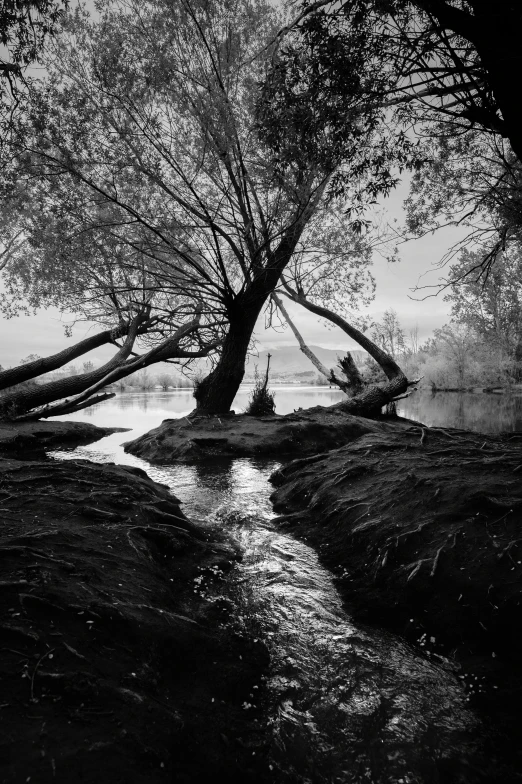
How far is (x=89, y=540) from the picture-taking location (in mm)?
3291

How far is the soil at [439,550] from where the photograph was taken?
2723 millimetres

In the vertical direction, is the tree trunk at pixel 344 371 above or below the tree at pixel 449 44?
below

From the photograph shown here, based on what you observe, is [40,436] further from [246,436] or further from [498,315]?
[498,315]

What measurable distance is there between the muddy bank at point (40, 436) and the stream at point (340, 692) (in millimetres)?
8104

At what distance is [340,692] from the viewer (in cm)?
241

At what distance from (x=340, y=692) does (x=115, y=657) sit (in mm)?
1337

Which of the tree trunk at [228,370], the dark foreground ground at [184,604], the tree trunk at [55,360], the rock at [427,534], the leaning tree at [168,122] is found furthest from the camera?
the tree trunk at [55,360]

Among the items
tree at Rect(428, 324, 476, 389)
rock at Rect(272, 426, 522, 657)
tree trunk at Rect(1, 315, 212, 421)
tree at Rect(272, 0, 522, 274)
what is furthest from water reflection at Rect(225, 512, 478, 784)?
tree at Rect(428, 324, 476, 389)

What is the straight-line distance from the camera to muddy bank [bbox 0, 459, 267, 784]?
1632 mm

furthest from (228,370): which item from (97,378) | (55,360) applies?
(55,360)

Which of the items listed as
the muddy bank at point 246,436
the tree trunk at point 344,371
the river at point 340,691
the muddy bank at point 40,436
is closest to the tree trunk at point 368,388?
the tree trunk at point 344,371

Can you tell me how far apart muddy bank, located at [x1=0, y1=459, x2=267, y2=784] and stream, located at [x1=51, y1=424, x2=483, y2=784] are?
176 mm

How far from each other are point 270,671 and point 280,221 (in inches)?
356

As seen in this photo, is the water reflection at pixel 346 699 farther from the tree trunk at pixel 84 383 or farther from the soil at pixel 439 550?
the tree trunk at pixel 84 383
